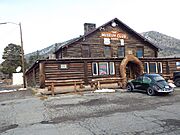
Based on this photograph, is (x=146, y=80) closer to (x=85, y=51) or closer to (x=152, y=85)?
(x=152, y=85)

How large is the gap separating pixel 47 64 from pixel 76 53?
7.21 meters

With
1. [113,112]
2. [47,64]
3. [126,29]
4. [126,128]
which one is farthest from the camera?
[126,29]

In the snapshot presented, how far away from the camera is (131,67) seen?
2767cm

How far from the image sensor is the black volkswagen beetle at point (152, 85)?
16.9 meters

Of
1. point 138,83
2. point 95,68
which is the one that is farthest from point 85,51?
point 138,83

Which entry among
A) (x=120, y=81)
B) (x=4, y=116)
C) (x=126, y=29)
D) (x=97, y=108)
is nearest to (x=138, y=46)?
(x=126, y=29)

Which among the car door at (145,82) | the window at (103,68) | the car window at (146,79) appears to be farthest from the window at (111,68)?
the car window at (146,79)

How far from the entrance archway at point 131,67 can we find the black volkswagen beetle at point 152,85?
4.56 m

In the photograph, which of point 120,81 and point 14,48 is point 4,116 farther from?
point 14,48

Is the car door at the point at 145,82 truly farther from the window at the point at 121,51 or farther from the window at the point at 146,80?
the window at the point at 121,51

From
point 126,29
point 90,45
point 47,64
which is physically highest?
point 126,29

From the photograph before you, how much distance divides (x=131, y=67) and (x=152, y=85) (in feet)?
34.4

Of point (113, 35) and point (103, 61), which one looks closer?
point (103, 61)

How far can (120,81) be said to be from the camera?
76.8 feet
